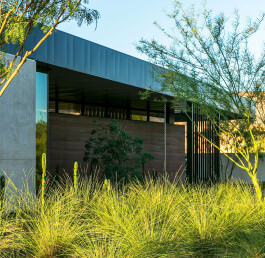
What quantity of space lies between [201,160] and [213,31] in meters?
10.8

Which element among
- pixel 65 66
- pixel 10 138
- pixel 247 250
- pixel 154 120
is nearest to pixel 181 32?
pixel 65 66

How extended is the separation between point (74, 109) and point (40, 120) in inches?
316

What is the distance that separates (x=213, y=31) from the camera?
9977 millimetres

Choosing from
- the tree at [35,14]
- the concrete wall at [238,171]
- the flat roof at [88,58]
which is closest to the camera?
the tree at [35,14]

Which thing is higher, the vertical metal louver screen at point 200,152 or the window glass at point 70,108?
the window glass at point 70,108

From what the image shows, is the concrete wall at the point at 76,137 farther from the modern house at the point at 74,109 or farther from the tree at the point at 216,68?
the tree at the point at 216,68

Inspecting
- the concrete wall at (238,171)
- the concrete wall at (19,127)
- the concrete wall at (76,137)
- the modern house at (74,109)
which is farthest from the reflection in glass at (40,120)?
the concrete wall at (238,171)

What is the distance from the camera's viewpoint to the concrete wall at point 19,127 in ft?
33.0

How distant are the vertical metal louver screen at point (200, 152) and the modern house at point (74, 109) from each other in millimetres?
46

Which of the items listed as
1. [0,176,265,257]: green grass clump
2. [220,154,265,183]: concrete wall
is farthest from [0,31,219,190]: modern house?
[0,176,265,257]: green grass clump

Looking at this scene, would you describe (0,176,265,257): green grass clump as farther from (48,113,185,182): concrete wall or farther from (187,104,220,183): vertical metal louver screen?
(187,104,220,183): vertical metal louver screen

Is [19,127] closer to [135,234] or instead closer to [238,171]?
[135,234]

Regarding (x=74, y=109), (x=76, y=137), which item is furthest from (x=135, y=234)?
(x=74, y=109)

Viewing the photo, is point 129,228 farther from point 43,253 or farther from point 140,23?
point 140,23
